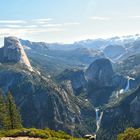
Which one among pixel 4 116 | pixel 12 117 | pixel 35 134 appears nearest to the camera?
pixel 35 134

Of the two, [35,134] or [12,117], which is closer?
[35,134]

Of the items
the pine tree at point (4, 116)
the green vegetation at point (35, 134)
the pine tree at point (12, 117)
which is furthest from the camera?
the pine tree at point (4, 116)

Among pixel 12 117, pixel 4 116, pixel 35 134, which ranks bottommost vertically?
pixel 4 116

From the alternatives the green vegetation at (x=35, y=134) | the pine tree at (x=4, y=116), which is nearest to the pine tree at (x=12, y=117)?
the pine tree at (x=4, y=116)

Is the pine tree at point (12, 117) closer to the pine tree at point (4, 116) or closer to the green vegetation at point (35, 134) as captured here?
the pine tree at point (4, 116)

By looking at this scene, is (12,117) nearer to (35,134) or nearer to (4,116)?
(4,116)

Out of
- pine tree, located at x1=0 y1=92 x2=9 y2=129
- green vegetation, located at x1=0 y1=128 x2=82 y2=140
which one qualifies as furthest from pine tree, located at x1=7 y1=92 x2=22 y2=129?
green vegetation, located at x1=0 y1=128 x2=82 y2=140

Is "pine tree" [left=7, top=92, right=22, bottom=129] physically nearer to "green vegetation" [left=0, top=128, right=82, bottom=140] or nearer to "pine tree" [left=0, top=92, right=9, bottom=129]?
"pine tree" [left=0, top=92, right=9, bottom=129]

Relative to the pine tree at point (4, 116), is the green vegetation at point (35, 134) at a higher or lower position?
higher

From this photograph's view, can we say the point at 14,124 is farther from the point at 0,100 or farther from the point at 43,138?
the point at 43,138

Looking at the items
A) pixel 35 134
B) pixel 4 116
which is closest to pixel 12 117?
pixel 4 116

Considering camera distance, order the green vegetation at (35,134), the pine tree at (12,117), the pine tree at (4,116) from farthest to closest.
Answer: the pine tree at (4,116) < the pine tree at (12,117) < the green vegetation at (35,134)
